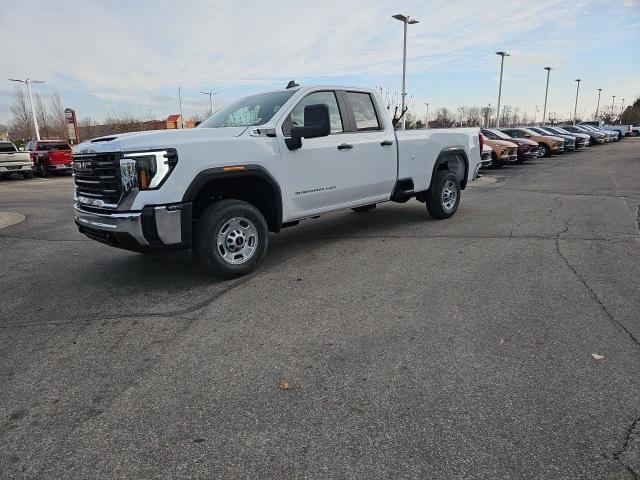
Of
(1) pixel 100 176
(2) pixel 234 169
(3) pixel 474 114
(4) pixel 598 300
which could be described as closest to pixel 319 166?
(2) pixel 234 169

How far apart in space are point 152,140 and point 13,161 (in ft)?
65.1

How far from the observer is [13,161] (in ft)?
67.3

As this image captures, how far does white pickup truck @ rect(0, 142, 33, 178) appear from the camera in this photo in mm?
20359

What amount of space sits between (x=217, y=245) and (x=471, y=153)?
18.7ft

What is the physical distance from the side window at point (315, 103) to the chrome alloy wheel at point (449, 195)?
2.81m

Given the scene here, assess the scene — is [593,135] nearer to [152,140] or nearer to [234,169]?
[234,169]

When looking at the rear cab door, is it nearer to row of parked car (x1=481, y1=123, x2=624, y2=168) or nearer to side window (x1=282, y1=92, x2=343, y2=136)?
side window (x1=282, y1=92, x2=343, y2=136)

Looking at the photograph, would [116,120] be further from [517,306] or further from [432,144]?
[517,306]

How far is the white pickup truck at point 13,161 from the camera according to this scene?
20.4 metres

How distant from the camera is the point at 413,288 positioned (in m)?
4.83

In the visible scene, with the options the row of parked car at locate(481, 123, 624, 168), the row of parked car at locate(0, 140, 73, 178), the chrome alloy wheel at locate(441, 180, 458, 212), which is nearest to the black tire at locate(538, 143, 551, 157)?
the row of parked car at locate(481, 123, 624, 168)

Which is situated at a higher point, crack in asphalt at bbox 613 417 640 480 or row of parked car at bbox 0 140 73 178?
row of parked car at bbox 0 140 73 178

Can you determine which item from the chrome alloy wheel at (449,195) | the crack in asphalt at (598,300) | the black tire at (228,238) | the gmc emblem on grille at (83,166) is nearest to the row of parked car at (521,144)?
the chrome alloy wheel at (449,195)

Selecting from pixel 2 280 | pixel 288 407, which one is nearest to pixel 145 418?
pixel 288 407
